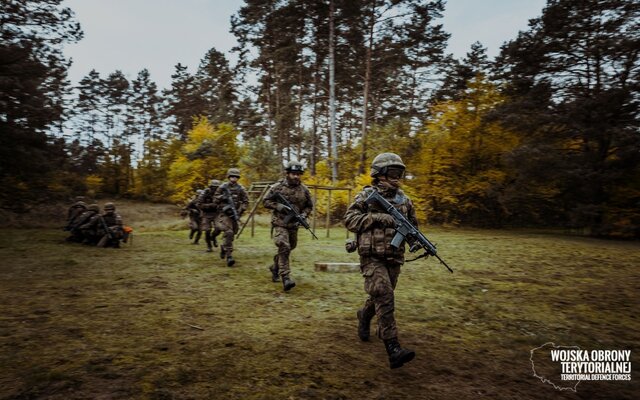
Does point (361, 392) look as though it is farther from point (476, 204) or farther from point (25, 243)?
point (476, 204)

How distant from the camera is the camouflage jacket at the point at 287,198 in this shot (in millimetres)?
6574

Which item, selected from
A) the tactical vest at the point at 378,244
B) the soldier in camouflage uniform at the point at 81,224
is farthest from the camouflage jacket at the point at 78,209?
the tactical vest at the point at 378,244

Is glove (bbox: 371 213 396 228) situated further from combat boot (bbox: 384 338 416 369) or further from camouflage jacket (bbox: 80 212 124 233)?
camouflage jacket (bbox: 80 212 124 233)

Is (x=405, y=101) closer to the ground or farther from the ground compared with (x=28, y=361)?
farther from the ground

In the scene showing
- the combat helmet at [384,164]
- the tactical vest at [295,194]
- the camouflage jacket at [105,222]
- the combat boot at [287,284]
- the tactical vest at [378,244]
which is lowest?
the combat boot at [287,284]

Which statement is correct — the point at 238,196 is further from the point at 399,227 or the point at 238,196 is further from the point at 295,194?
the point at 399,227

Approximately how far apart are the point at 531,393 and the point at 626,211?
16.8 m

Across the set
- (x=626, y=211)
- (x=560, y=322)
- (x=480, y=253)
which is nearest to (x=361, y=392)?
(x=560, y=322)

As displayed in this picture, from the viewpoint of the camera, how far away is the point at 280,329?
4367mm

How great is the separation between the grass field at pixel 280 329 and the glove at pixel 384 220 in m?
1.42

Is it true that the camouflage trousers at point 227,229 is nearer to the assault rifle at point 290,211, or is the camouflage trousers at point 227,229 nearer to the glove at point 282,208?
the assault rifle at point 290,211

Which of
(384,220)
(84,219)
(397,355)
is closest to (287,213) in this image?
(384,220)

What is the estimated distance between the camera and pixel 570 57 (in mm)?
16156

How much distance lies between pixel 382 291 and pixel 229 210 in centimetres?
599
